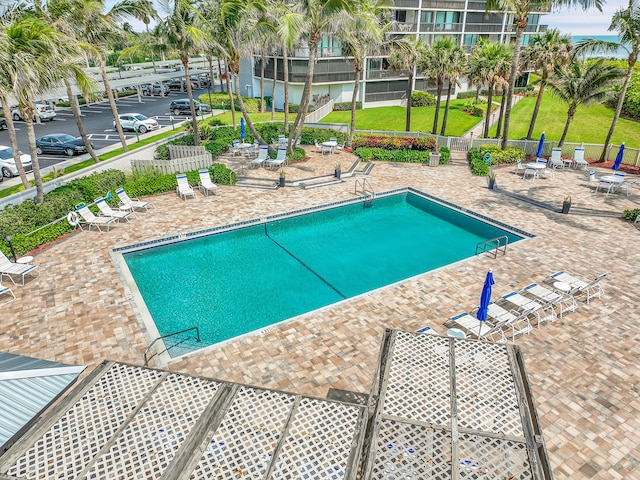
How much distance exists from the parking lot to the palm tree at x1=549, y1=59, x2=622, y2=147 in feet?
97.4

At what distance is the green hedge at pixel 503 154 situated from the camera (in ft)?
85.7

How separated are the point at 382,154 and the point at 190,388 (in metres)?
24.1

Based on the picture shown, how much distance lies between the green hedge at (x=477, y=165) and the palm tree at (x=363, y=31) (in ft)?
27.8

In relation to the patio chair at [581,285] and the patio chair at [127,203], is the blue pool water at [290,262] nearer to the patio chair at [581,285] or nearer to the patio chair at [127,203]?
the patio chair at [127,203]

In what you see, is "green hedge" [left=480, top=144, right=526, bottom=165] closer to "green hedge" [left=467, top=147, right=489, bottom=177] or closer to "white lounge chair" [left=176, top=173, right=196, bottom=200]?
"green hedge" [left=467, top=147, right=489, bottom=177]

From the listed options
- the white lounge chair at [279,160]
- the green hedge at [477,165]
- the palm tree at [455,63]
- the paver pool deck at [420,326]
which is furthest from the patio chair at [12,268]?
the palm tree at [455,63]

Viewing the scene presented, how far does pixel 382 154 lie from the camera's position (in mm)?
27312

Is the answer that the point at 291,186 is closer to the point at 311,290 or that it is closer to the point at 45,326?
the point at 311,290

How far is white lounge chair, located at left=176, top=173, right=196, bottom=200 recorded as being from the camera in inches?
792

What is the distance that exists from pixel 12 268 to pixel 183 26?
16788 mm

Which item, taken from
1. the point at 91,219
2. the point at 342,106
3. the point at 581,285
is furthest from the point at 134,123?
the point at 581,285

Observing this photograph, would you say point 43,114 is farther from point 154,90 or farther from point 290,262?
point 290,262

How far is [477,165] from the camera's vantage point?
24.4m

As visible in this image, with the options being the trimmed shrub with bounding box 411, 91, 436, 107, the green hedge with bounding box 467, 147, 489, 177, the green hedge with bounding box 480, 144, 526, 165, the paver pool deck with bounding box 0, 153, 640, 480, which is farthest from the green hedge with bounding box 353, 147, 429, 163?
the trimmed shrub with bounding box 411, 91, 436, 107
